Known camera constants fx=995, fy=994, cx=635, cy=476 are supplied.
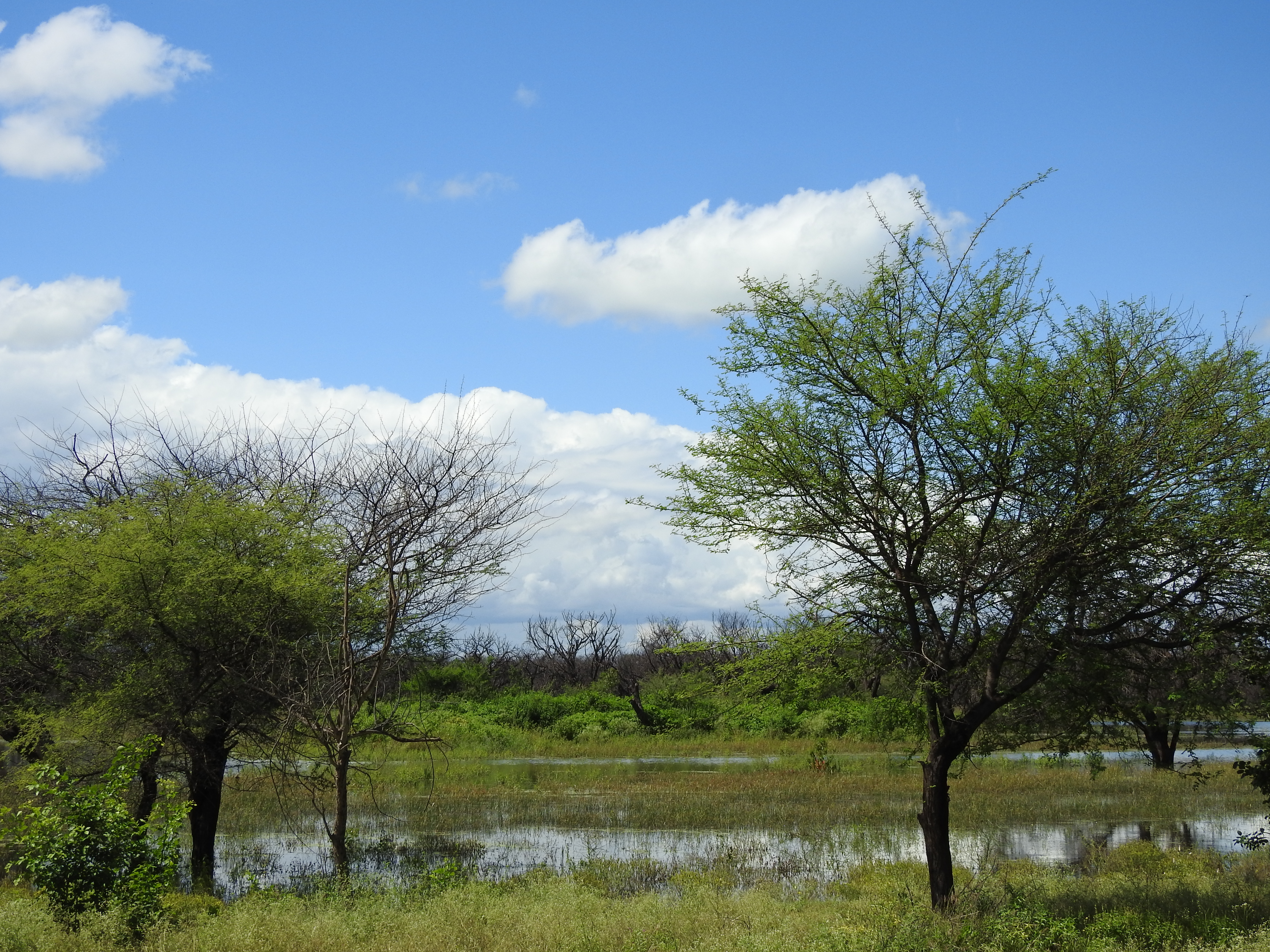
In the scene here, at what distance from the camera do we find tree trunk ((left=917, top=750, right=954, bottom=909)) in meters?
12.6

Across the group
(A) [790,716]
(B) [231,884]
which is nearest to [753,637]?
(B) [231,884]

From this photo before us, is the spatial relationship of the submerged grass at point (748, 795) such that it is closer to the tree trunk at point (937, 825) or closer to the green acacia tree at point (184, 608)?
the green acacia tree at point (184, 608)

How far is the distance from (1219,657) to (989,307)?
5.08 m

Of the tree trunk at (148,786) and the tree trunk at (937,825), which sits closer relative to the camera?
the tree trunk at (937,825)

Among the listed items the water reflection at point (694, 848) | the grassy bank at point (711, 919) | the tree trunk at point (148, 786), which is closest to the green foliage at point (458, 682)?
the water reflection at point (694, 848)

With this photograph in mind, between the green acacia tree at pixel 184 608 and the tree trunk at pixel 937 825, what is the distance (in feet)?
30.8

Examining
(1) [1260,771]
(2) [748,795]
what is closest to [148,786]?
(1) [1260,771]

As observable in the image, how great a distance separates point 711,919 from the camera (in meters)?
12.1

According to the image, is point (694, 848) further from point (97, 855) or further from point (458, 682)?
point (458, 682)

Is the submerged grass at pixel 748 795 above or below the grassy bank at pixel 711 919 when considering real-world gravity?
Result: below

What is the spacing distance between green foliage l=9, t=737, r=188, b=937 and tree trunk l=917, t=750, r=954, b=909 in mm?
9149

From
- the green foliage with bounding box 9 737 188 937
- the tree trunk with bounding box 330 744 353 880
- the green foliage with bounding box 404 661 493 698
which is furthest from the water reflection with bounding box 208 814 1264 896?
the green foliage with bounding box 404 661 493 698

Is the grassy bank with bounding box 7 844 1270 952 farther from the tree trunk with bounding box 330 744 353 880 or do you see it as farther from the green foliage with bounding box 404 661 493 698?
the green foliage with bounding box 404 661 493 698

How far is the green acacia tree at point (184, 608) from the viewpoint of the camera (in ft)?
52.2
